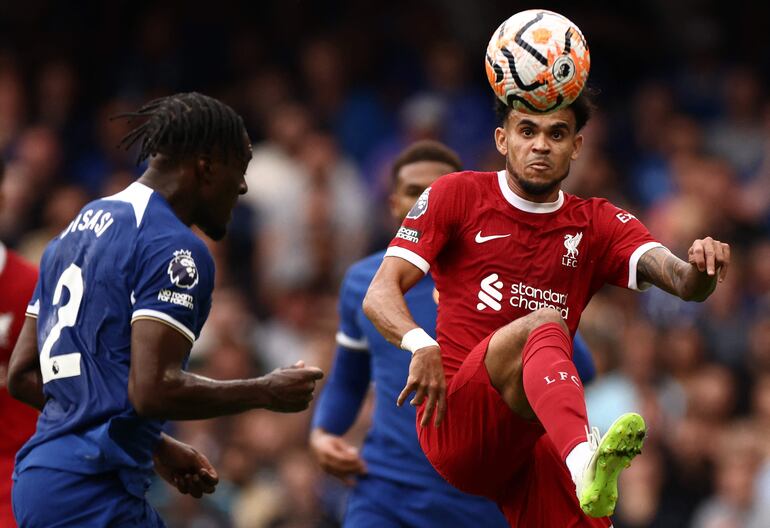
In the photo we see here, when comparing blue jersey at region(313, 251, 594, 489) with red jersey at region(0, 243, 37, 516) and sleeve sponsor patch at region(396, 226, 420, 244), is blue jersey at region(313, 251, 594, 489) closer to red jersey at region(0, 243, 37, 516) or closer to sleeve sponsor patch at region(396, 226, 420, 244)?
sleeve sponsor patch at region(396, 226, 420, 244)

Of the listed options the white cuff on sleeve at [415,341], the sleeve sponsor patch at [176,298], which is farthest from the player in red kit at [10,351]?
the white cuff on sleeve at [415,341]

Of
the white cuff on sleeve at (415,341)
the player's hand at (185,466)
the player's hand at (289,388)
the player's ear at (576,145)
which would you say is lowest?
the player's hand at (185,466)

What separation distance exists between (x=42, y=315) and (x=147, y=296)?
622 millimetres

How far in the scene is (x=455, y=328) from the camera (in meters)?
6.42

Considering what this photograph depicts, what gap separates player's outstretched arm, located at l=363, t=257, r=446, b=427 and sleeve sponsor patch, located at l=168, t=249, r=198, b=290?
2.50ft

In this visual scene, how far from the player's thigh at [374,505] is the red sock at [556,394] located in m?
1.83

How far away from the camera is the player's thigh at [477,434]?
19.9 ft

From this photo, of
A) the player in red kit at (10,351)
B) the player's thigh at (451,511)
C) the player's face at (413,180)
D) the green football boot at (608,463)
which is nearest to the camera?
the green football boot at (608,463)

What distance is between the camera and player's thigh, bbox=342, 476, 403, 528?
7.42 meters

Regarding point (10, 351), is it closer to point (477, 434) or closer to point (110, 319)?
point (110, 319)

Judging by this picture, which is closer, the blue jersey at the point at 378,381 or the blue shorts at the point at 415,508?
the blue shorts at the point at 415,508

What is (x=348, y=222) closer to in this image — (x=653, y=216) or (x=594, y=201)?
(x=653, y=216)

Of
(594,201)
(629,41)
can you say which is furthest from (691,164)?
(594,201)

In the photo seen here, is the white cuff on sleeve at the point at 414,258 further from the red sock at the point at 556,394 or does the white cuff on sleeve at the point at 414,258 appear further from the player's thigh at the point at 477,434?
the red sock at the point at 556,394
